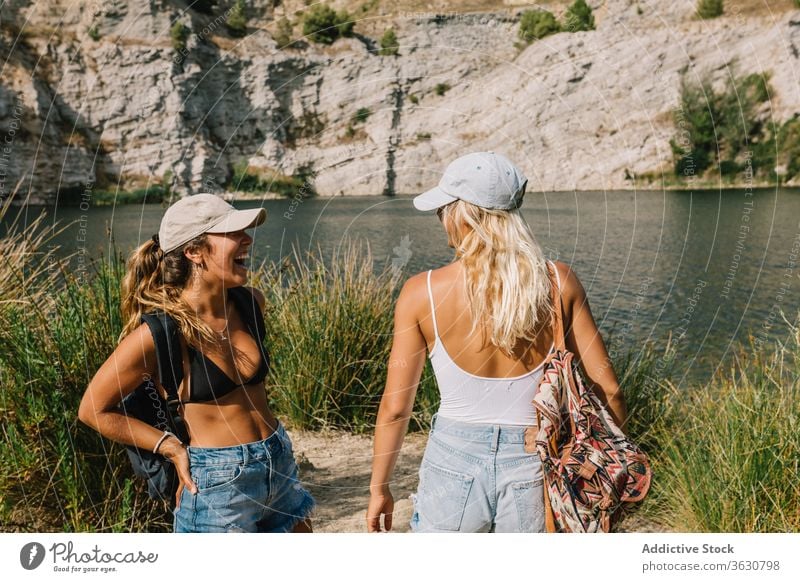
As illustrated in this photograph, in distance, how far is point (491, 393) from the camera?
1.99 metres

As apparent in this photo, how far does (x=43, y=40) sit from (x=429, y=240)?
43999mm

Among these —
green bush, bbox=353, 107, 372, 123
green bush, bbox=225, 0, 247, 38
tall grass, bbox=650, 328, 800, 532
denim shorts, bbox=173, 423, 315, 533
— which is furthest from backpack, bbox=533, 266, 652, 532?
green bush, bbox=353, 107, 372, 123

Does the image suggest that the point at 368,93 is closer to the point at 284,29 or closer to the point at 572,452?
the point at 284,29

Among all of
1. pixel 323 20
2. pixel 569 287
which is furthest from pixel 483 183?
pixel 323 20

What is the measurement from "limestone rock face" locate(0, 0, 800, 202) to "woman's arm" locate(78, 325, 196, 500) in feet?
48.7

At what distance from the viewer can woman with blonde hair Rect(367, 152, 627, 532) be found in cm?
196

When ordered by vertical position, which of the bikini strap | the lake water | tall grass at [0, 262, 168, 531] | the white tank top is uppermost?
the bikini strap

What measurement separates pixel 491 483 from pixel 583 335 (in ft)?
1.58

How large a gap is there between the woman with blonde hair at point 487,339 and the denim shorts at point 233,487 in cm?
55

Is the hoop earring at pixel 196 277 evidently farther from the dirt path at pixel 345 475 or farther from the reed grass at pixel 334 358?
the reed grass at pixel 334 358

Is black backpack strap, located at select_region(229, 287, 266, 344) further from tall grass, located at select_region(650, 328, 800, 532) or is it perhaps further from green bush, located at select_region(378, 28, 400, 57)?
green bush, located at select_region(378, 28, 400, 57)

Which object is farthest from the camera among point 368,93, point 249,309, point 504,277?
point 368,93

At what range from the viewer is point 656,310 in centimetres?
1178
